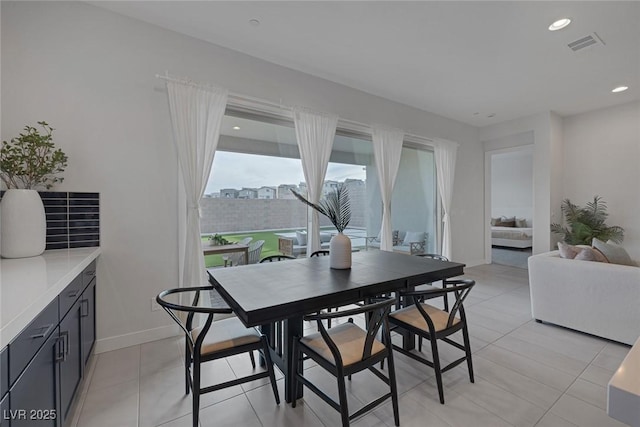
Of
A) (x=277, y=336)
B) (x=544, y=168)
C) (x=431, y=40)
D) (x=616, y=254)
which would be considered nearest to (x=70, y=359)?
→ (x=277, y=336)

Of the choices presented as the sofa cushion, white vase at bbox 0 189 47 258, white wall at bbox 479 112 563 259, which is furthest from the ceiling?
the sofa cushion

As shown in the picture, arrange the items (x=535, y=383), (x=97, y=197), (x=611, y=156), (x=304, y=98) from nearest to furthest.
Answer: (x=535, y=383) < (x=97, y=197) < (x=304, y=98) < (x=611, y=156)

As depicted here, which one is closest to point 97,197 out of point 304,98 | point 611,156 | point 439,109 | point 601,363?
point 304,98

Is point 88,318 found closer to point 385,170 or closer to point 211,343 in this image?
point 211,343

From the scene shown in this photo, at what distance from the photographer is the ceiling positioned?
2453 millimetres

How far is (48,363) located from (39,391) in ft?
0.40

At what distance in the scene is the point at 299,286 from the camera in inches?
71.5

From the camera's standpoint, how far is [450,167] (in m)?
5.28

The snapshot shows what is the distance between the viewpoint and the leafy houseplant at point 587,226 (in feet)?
16.1

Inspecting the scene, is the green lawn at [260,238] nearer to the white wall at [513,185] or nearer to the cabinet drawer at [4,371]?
the cabinet drawer at [4,371]

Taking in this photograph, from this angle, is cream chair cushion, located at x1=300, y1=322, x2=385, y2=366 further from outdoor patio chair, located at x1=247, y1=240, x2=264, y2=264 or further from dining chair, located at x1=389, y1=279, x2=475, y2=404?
outdoor patio chair, located at x1=247, y1=240, x2=264, y2=264

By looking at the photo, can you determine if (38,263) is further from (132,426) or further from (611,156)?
(611,156)

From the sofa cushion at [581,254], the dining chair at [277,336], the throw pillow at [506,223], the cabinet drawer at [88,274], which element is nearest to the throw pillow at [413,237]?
the sofa cushion at [581,254]

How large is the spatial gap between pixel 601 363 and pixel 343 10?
3.70 m
